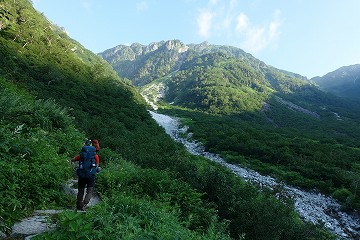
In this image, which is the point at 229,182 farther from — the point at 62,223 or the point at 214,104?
the point at 214,104

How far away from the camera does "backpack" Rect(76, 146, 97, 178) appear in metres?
8.70

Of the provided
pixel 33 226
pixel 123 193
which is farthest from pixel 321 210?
pixel 33 226

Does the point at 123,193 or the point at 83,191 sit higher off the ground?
the point at 83,191

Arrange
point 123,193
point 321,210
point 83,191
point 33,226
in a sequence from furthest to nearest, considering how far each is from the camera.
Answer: point 321,210 → point 123,193 → point 83,191 → point 33,226

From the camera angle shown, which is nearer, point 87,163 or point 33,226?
point 33,226

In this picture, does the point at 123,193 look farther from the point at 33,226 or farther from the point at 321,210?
the point at 321,210

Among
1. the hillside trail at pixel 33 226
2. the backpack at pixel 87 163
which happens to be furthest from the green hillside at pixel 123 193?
the backpack at pixel 87 163

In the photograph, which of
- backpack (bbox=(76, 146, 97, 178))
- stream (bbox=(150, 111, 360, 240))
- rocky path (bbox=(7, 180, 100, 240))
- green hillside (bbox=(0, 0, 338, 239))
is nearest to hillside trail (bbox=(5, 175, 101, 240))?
rocky path (bbox=(7, 180, 100, 240))

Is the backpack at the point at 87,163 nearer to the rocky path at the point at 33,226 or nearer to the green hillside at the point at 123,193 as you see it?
the green hillside at the point at 123,193

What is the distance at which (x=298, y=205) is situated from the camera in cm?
2405

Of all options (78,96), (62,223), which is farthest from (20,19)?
(62,223)

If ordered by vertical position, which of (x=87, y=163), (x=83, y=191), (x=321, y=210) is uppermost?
(x=87, y=163)

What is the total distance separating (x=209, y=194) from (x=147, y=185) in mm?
3474

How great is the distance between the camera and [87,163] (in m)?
A: 8.74
